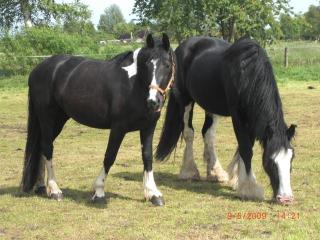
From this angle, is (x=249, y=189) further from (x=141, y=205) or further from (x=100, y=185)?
(x=100, y=185)

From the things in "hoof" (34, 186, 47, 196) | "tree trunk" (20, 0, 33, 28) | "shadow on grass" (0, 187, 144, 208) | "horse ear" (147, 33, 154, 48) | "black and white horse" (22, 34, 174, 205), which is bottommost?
"shadow on grass" (0, 187, 144, 208)

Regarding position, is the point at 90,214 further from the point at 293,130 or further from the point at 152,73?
the point at 293,130

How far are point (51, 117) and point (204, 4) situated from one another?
70.0 feet

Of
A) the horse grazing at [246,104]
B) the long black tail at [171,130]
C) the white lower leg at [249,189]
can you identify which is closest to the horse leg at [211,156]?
the horse grazing at [246,104]

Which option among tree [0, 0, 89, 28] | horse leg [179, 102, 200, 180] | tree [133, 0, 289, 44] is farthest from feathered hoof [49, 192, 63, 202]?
tree [0, 0, 89, 28]

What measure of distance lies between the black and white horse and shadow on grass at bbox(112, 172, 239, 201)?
874mm

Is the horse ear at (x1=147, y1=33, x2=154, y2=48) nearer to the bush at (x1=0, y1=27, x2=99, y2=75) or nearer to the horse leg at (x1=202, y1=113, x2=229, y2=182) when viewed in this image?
the horse leg at (x1=202, y1=113, x2=229, y2=182)

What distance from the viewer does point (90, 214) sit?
212 inches

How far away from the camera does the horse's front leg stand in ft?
18.8

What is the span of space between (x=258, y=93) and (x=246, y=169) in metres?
0.93

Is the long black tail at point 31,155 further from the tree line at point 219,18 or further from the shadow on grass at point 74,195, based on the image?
the tree line at point 219,18

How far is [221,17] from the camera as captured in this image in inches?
1057

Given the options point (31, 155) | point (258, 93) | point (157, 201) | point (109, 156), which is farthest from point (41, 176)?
point (258, 93)

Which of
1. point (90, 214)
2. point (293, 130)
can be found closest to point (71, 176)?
point (90, 214)
